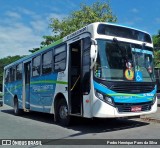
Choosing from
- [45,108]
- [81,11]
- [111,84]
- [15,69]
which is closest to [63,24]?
[81,11]

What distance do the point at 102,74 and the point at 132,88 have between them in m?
1.10

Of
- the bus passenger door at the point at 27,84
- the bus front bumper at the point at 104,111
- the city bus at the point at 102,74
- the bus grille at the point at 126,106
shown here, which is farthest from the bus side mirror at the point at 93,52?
the bus passenger door at the point at 27,84

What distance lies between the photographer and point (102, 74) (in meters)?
9.42

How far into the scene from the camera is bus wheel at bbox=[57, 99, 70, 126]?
36.9 ft

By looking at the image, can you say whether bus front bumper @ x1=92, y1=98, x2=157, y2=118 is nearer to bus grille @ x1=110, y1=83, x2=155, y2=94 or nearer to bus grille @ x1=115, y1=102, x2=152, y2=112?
bus grille @ x1=115, y1=102, x2=152, y2=112

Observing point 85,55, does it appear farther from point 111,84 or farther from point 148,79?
point 148,79

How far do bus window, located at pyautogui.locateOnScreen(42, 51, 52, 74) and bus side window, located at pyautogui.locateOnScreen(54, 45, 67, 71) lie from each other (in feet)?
1.91

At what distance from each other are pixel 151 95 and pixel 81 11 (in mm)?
16084

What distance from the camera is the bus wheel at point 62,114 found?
36.9ft

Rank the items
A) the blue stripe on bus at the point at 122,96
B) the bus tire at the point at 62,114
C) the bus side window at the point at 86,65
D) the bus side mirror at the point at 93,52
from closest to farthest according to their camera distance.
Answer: the bus side mirror at the point at 93,52, the blue stripe on bus at the point at 122,96, the bus side window at the point at 86,65, the bus tire at the point at 62,114

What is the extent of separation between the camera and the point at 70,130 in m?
10.6

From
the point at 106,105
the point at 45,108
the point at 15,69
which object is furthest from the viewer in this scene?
the point at 15,69

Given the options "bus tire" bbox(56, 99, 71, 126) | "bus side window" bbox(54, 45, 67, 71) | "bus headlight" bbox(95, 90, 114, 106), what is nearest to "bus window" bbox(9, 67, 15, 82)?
"bus side window" bbox(54, 45, 67, 71)

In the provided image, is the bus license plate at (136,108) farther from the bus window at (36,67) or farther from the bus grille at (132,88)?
the bus window at (36,67)
